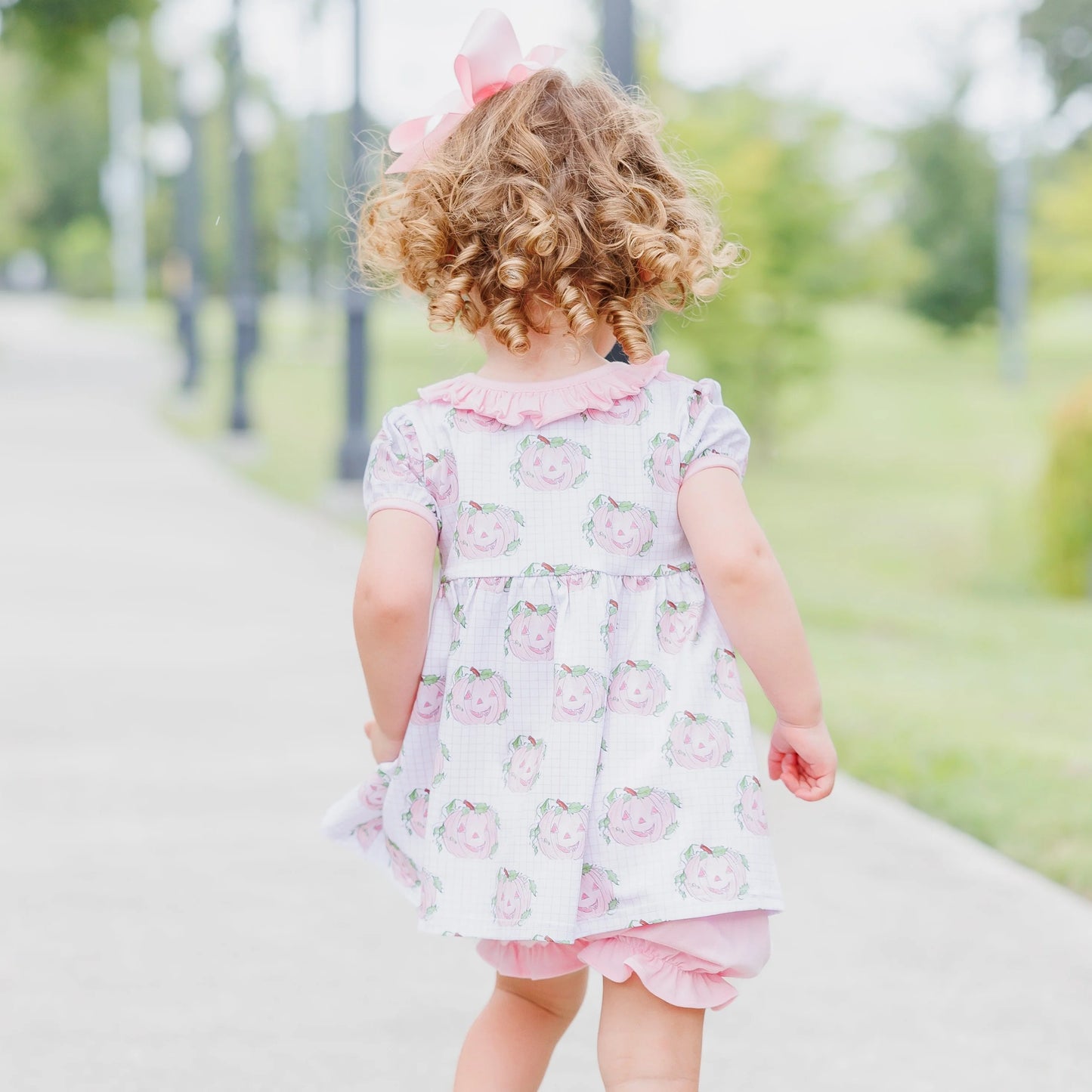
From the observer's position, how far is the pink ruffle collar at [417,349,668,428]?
7.30 ft

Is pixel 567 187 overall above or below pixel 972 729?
above

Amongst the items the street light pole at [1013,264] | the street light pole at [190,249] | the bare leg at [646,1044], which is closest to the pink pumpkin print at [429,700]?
the bare leg at [646,1044]

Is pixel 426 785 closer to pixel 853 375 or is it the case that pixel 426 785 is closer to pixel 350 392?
pixel 350 392

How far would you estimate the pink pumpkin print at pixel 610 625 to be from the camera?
2.15 meters

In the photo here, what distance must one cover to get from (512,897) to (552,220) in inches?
34.4

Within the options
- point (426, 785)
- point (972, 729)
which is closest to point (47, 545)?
point (972, 729)

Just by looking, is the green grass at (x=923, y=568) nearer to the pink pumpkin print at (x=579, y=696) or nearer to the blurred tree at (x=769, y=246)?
the pink pumpkin print at (x=579, y=696)

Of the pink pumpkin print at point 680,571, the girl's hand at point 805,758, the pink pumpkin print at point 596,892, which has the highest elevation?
the pink pumpkin print at point 680,571

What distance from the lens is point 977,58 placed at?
51.0m

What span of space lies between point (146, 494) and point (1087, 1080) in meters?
10.4

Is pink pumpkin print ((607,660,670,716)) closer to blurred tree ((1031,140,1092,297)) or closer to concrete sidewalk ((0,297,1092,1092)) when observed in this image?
concrete sidewalk ((0,297,1092,1092))

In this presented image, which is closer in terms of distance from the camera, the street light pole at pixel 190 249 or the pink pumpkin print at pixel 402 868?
the pink pumpkin print at pixel 402 868

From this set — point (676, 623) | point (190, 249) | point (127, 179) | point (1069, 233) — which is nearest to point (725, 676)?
point (676, 623)

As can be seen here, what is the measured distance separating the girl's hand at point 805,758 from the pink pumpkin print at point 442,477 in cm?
53
